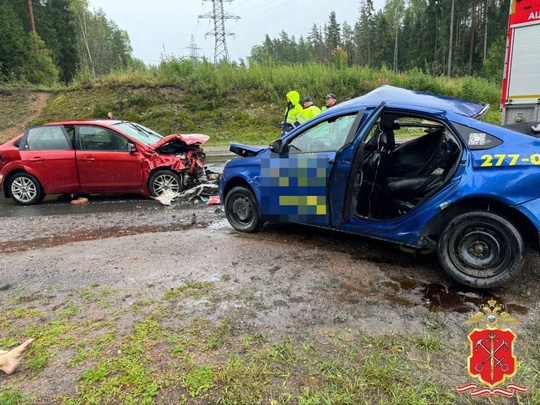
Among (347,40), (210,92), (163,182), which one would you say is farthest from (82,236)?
(347,40)

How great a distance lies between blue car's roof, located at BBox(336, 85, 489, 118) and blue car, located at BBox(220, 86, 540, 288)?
0.04ft

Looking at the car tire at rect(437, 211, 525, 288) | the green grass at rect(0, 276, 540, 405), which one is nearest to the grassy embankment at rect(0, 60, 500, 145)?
the car tire at rect(437, 211, 525, 288)

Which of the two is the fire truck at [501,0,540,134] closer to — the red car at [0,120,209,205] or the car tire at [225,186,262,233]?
the car tire at [225,186,262,233]

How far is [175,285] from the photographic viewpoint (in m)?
3.77

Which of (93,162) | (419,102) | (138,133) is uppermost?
(419,102)

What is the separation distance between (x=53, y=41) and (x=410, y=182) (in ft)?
161

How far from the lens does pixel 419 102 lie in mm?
3975

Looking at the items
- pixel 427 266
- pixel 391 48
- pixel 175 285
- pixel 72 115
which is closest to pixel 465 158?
pixel 427 266

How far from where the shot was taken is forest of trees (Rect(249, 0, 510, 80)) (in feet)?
143

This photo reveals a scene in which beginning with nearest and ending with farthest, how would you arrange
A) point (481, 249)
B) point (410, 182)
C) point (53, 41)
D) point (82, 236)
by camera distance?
point (481, 249) → point (410, 182) → point (82, 236) → point (53, 41)

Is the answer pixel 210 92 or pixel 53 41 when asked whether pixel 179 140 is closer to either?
pixel 210 92

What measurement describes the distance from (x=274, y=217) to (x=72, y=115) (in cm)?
1982

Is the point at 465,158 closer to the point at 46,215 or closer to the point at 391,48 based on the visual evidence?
the point at 46,215

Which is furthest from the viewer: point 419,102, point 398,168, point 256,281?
point 398,168
